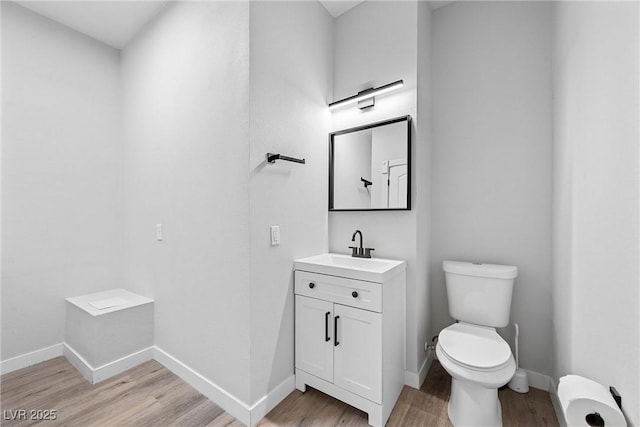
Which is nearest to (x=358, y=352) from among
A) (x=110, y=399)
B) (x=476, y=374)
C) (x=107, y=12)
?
(x=476, y=374)

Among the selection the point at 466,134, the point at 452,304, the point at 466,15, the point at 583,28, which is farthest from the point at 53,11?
the point at 452,304

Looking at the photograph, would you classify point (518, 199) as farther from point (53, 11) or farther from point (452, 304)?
point (53, 11)

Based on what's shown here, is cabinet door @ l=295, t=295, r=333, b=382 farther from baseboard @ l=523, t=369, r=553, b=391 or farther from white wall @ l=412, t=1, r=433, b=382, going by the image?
baseboard @ l=523, t=369, r=553, b=391

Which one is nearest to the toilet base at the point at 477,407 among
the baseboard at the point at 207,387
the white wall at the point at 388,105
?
the white wall at the point at 388,105

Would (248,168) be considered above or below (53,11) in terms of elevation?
below

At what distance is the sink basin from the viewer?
61.9 inches

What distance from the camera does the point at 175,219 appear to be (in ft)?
6.72

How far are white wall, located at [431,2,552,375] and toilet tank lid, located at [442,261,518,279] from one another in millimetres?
153

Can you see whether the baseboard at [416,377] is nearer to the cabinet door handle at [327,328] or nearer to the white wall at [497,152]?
the white wall at [497,152]

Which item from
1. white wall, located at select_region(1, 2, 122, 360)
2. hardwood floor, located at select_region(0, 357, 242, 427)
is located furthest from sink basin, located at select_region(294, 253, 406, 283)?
white wall, located at select_region(1, 2, 122, 360)

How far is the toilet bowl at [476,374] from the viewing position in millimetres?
1399

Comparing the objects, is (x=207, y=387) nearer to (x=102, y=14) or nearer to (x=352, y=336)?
(x=352, y=336)

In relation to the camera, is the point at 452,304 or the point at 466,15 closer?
the point at 452,304

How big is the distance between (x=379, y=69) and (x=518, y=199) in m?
1.34
